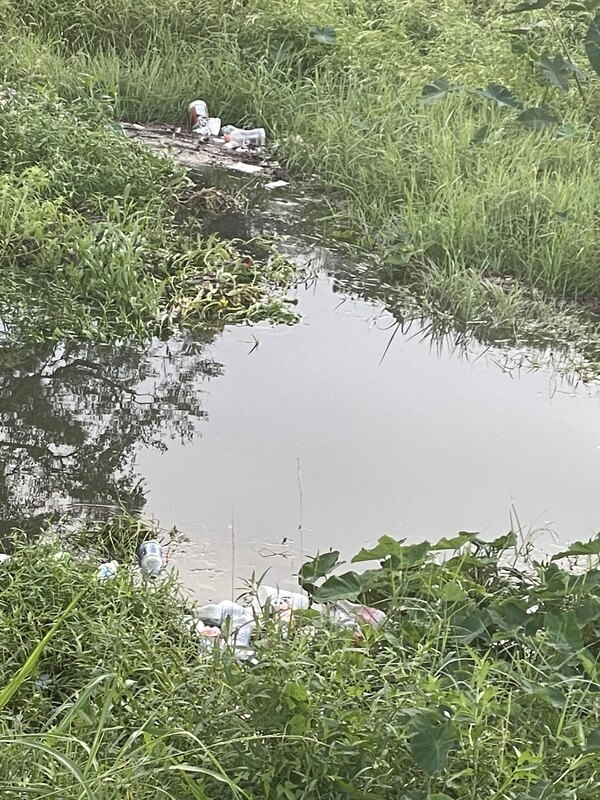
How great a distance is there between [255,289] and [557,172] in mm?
1634

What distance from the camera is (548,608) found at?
2262 millimetres

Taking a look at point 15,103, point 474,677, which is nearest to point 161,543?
point 474,677

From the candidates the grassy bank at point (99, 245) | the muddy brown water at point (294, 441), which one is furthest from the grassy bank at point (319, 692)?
the grassy bank at point (99, 245)

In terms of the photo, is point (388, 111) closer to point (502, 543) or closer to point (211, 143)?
point (211, 143)

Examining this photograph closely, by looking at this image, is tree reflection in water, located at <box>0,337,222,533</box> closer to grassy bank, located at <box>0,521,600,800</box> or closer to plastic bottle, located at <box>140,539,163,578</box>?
plastic bottle, located at <box>140,539,163,578</box>

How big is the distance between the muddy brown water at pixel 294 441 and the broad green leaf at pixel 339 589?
282mm

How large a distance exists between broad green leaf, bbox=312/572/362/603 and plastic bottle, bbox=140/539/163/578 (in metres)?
0.41

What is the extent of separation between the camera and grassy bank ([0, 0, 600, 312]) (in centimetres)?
420

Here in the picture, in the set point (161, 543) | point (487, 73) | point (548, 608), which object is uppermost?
point (487, 73)

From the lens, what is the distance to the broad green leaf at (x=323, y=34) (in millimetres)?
5652

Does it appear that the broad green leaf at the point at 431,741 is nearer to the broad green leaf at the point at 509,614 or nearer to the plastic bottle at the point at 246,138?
the broad green leaf at the point at 509,614

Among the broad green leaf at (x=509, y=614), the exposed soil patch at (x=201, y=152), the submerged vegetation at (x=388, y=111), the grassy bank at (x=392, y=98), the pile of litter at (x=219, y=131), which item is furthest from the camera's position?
the pile of litter at (x=219, y=131)

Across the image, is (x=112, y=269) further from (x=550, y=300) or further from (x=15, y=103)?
(x=550, y=300)

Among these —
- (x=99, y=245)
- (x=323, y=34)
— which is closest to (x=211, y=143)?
(x=323, y=34)
